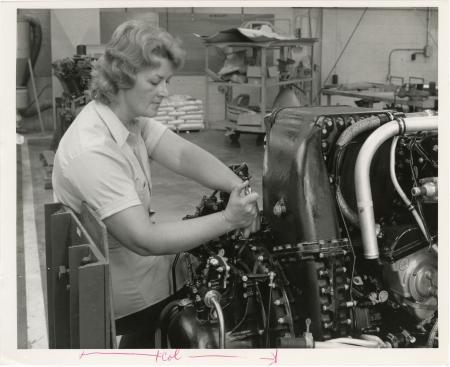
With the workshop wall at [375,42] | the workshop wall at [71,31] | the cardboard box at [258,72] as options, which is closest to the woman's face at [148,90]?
the cardboard box at [258,72]

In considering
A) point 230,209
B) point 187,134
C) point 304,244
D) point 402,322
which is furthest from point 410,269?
point 187,134

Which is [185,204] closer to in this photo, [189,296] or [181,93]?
[189,296]

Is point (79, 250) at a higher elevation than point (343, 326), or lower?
higher

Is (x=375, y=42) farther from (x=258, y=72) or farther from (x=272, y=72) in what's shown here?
(x=258, y=72)

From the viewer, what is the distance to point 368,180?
5.73ft

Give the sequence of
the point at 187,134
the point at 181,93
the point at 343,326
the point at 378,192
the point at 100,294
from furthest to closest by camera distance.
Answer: the point at 181,93 → the point at 187,134 → the point at 378,192 → the point at 343,326 → the point at 100,294

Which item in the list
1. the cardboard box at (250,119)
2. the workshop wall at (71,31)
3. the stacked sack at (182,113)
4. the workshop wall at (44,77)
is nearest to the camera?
the cardboard box at (250,119)

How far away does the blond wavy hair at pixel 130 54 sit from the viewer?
1.91m

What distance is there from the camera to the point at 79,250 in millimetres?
1542

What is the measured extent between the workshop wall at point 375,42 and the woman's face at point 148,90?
32.2 ft

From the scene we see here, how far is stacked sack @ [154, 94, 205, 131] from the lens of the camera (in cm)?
935

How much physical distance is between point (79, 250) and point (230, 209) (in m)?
0.47

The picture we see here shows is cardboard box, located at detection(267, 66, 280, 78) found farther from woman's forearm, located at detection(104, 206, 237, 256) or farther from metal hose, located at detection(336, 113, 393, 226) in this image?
woman's forearm, located at detection(104, 206, 237, 256)

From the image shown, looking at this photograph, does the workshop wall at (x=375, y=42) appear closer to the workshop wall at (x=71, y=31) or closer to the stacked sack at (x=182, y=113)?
the stacked sack at (x=182, y=113)
